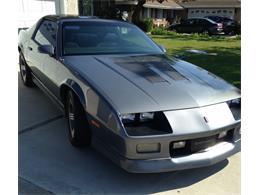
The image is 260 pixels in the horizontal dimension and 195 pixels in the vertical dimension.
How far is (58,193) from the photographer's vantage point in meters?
3.04

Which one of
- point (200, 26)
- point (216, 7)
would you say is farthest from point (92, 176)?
point (216, 7)

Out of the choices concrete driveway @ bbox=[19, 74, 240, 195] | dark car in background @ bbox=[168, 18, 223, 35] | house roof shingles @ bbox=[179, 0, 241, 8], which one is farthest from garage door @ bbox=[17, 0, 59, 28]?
house roof shingles @ bbox=[179, 0, 241, 8]

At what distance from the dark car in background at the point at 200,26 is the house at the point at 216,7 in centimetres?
1455

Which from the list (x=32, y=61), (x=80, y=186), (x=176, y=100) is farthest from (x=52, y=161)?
(x=32, y=61)

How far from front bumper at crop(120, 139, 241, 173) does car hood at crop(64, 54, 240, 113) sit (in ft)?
1.46

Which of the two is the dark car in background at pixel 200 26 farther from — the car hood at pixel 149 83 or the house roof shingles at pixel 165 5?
the car hood at pixel 149 83

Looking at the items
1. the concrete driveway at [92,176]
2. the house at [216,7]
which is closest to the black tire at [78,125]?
the concrete driveway at [92,176]

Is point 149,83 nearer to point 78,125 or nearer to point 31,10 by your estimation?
point 78,125

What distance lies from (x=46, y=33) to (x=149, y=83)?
2471mm

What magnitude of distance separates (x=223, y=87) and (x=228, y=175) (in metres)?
0.95

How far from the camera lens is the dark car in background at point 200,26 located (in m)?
25.1

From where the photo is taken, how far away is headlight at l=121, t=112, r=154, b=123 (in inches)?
119

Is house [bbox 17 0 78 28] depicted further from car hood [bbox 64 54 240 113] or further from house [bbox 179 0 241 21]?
house [bbox 179 0 241 21]
